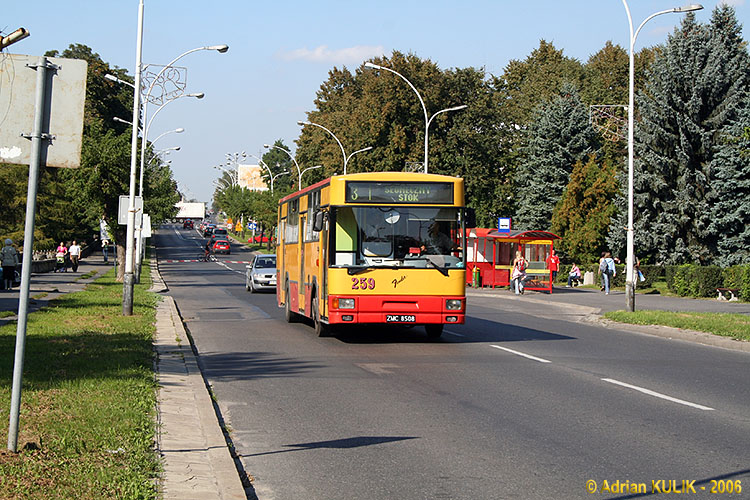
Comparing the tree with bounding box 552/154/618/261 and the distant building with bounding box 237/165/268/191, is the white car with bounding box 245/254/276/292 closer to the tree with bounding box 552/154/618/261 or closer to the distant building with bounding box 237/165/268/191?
the tree with bounding box 552/154/618/261

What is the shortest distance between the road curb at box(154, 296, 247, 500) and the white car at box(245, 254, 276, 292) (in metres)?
23.6

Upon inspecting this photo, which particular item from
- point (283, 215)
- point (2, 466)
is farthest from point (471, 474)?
point (283, 215)

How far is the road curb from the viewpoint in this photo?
6.13 meters

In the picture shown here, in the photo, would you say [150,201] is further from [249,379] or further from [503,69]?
[503,69]

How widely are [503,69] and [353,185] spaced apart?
81592mm

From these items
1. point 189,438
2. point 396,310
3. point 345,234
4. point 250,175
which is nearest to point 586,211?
point 396,310

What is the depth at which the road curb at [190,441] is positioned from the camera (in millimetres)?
6133

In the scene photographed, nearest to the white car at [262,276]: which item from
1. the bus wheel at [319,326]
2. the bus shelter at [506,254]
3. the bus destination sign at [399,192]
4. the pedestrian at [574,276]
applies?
the bus shelter at [506,254]

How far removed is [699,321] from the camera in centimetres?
2134

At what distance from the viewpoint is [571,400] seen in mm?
10688

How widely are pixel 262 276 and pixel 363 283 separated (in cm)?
2059

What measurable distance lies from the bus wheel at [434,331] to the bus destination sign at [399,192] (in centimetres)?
258

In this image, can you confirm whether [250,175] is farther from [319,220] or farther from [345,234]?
[345,234]

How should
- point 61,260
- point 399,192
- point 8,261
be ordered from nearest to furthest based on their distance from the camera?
point 399,192 → point 8,261 → point 61,260
